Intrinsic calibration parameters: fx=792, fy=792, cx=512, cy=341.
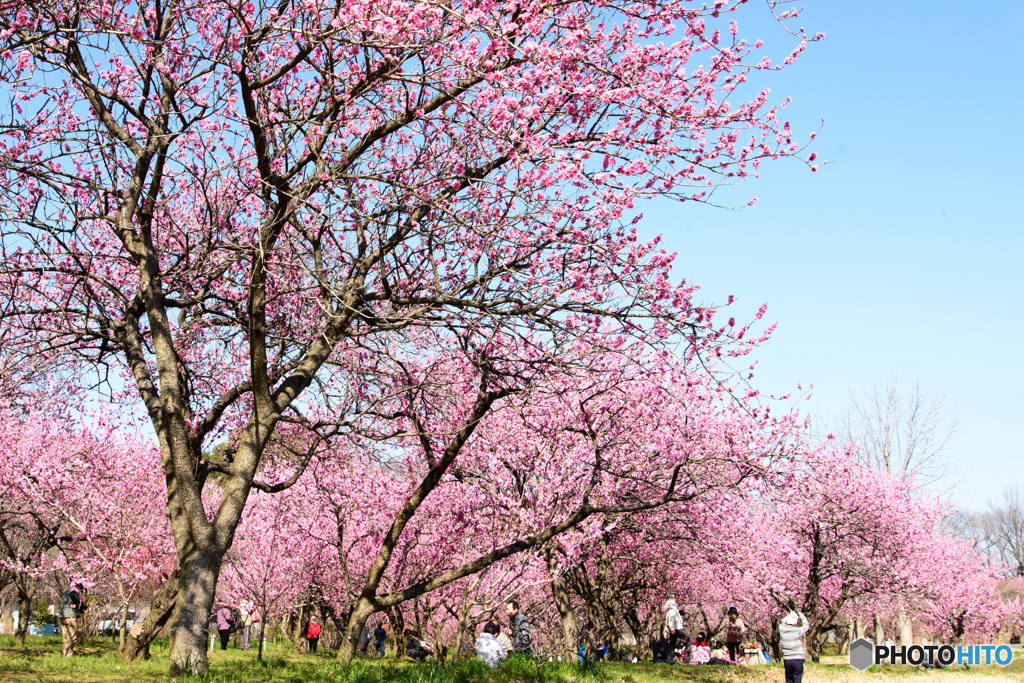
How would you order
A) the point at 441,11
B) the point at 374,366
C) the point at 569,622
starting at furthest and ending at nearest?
the point at 569,622
the point at 374,366
the point at 441,11

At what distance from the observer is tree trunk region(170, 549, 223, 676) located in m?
8.29

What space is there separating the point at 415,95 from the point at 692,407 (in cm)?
1003

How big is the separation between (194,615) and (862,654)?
20.4 metres

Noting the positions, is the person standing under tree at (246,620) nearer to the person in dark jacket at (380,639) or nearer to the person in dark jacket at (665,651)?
the person in dark jacket at (380,639)

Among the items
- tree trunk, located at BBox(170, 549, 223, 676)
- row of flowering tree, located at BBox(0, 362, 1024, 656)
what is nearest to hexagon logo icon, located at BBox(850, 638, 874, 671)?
row of flowering tree, located at BBox(0, 362, 1024, 656)

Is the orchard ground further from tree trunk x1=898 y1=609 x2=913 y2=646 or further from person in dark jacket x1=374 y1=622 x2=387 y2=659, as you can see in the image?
tree trunk x1=898 y1=609 x2=913 y2=646

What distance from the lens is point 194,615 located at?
8445mm

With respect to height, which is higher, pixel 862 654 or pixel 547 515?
pixel 547 515

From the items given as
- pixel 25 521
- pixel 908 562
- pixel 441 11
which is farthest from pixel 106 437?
pixel 908 562

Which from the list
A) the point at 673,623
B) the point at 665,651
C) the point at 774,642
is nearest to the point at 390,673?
the point at 673,623

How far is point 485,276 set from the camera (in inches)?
337

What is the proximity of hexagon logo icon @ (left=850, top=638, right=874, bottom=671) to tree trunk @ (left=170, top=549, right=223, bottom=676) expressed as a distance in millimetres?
17797

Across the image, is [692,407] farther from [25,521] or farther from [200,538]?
[25,521]

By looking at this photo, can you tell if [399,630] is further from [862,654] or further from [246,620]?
[862,654]
